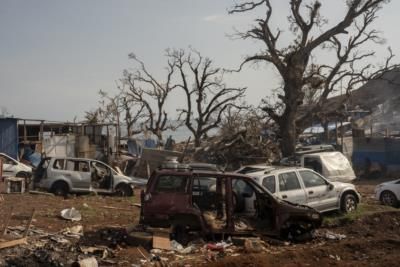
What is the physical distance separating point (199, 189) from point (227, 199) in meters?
0.65

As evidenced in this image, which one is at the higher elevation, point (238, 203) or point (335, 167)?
point (335, 167)

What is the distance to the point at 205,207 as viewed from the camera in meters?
11.7

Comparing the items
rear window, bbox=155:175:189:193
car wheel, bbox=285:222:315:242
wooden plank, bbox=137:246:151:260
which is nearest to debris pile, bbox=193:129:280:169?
car wheel, bbox=285:222:315:242

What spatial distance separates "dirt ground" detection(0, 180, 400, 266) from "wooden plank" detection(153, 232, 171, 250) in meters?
0.37

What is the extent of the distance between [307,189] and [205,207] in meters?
4.02

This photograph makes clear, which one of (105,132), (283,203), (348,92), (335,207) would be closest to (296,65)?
(348,92)

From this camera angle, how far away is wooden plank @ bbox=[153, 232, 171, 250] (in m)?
10.9

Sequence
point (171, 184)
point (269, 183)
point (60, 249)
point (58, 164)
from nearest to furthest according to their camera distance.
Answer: point (60, 249), point (171, 184), point (269, 183), point (58, 164)

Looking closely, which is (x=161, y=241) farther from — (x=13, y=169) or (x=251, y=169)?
(x=13, y=169)

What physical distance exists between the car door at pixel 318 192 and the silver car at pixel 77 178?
30.1 ft

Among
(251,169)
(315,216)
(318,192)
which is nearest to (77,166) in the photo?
(251,169)

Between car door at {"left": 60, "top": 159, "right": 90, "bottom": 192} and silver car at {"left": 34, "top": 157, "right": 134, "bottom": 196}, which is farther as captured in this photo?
car door at {"left": 60, "top": 159, "right": 90, "bottom": 192}

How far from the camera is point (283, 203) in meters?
12.0

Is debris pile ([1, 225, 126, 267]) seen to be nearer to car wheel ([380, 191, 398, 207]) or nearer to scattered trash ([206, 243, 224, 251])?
scattered trash ([206, 243, 224, 251])
